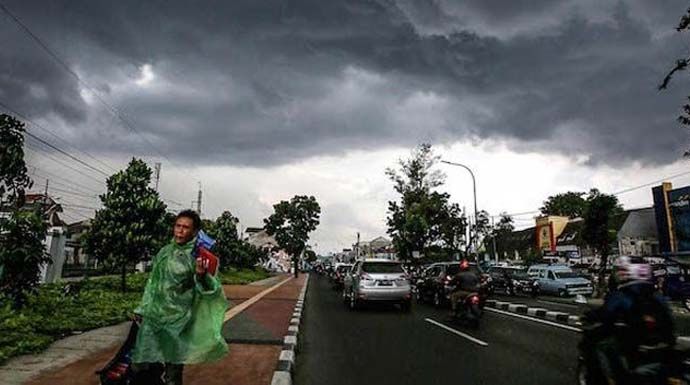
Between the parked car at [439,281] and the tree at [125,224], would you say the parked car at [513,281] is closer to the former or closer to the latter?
the parked car at [439,281]

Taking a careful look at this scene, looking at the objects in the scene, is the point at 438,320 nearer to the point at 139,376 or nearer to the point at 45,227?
the point at 45,227

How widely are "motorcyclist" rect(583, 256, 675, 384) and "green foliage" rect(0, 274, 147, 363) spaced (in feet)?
24.3

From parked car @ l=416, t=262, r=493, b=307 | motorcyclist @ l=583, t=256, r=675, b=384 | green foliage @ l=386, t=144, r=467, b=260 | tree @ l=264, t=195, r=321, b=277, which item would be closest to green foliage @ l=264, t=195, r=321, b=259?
tree @ l=264, t=195, r=321, b=277

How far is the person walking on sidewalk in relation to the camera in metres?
3.95

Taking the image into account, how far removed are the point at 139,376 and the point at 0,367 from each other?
382 centimetres

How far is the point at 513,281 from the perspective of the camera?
29484 mm

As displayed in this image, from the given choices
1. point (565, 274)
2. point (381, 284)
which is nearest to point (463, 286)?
point (381, 284)

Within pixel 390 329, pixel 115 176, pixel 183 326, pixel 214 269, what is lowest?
pixel 390 329

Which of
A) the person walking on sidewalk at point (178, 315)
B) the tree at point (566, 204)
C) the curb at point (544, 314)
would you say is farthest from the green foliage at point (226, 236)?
the tree at point (566, 204)

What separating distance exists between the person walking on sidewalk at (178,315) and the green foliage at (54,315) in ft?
14.0

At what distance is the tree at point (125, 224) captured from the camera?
57.2 feet

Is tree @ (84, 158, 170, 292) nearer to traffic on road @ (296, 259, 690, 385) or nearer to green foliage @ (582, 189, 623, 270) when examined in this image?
traffic on road @ (296, 259, 690, 385)

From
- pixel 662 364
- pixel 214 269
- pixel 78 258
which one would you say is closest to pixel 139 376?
pixel 214 269

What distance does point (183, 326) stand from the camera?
400 centimetres
